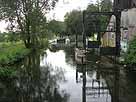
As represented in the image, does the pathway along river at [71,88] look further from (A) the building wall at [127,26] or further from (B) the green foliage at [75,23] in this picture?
(B) the green foliage at [75,23]

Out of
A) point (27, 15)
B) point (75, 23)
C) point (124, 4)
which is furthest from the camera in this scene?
point (75, 23)

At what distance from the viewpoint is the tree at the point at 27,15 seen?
50862 millimetres

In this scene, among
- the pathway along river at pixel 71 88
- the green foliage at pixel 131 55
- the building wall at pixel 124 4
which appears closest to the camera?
the pathway along river at pixel 71 88

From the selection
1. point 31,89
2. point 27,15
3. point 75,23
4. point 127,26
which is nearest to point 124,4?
point 127,26

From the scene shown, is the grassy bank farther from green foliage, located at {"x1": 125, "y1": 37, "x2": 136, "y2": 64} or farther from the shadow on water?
green foliage, located at {"x1": 125, "y1": 37, "x2": 136, "y2": 64}

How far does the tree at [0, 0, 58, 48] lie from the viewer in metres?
50.9

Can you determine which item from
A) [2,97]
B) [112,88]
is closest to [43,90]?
[2,97]

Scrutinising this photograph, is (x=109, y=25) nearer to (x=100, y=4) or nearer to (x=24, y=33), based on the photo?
(x=24, y=33)

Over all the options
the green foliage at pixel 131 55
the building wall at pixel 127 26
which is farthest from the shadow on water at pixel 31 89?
the building wall at pixel 127 26

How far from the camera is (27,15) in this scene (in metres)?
52.5

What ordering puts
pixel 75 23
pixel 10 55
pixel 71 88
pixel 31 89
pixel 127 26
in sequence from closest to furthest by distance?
pixel 31 89, pixel 71 88, pixel 10 55, pixel 127 26, pixel 75 23

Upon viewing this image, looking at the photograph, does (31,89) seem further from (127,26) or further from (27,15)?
(27,15)

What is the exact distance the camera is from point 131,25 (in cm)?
3469

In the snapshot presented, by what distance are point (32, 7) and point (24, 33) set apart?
14.0ft
